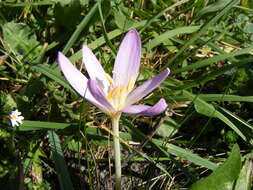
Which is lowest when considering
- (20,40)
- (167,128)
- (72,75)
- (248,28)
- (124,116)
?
(167,128)

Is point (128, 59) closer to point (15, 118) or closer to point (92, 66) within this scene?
point (92, 66)

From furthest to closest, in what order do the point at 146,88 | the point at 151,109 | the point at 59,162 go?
the point at 59,162 → the point at 146,88 → the point at 151,109

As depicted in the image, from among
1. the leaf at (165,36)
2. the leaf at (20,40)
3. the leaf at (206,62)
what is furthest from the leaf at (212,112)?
the leaf at (20,40)

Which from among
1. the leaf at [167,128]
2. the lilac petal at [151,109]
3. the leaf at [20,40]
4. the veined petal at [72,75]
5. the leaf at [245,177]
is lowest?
the leaf at [167,128]

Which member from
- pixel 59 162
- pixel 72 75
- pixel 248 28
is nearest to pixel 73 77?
pixel 72 75

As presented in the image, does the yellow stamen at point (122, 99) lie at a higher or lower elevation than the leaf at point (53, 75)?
higher

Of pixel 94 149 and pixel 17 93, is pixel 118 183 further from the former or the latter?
pixel 17 93

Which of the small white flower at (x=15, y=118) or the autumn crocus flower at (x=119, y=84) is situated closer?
the autumn crocus flower at (x=119, y=84)

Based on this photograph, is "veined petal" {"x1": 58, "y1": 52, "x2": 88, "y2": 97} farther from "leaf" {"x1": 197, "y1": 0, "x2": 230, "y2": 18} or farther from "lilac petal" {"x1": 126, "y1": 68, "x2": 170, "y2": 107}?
"leaf" {"x1": 197, "y1": 0, "x2": 230, "y2": 18}

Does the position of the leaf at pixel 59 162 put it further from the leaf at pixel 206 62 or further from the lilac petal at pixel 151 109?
the leaf at pixel 206 62
